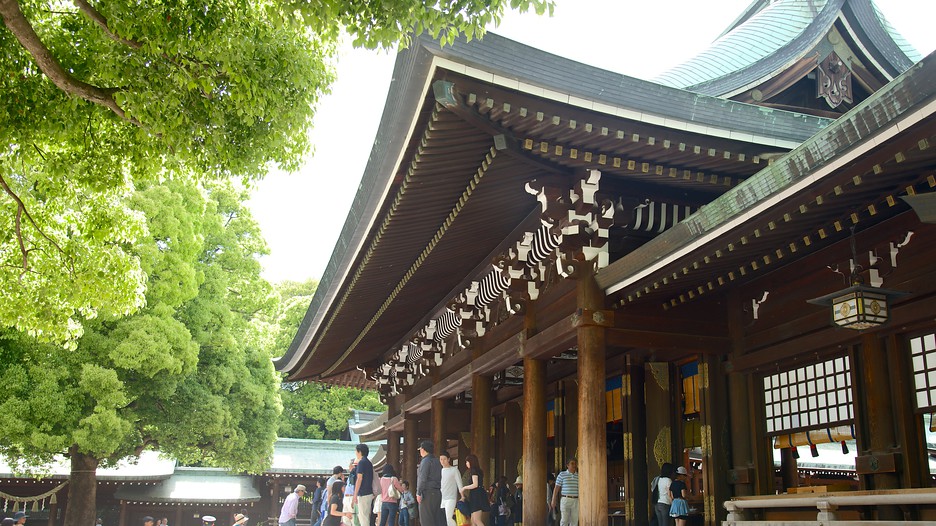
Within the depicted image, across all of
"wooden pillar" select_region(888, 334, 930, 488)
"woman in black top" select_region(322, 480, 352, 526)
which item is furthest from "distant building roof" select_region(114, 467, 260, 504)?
"wooden pillar" select_region(888, 334, 930, 488)

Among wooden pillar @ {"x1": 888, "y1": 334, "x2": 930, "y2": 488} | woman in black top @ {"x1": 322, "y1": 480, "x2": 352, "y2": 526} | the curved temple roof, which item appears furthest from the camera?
woman in black top @ {"x1": 322, "y1": 480, "x2": 352, "y2": 526}

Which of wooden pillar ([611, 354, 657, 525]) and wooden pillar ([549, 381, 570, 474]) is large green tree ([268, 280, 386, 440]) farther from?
wooden pillar ([611, 354, 657, 525])

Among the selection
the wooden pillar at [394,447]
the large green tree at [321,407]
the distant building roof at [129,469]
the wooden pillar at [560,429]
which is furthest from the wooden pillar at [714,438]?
the large green tree at [321,407]

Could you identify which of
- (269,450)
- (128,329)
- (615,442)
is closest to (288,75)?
(615,442)

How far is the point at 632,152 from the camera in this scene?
8.20m

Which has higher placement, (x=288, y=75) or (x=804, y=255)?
(x=288, y=75)

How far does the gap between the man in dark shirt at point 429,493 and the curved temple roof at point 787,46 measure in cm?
617

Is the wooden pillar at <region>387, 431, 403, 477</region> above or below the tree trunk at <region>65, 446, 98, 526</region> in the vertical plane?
above

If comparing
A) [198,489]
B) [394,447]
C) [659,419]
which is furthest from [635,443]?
[198,489]

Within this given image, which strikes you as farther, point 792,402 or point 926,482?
point 792,402

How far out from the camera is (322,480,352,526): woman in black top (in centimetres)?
1283

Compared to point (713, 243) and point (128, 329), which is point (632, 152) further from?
point (128, 329)

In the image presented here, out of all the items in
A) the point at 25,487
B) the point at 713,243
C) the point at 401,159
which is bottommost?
the point at 25,487

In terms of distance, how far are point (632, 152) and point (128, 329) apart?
58.7ft
